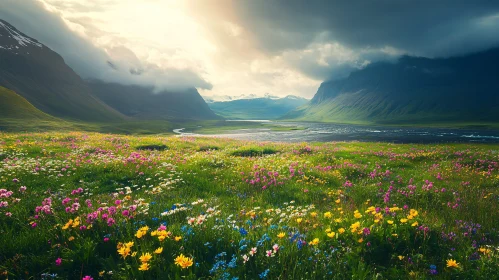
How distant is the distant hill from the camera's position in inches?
3698

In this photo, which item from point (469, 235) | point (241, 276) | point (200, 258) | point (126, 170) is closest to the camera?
point (241, 276)

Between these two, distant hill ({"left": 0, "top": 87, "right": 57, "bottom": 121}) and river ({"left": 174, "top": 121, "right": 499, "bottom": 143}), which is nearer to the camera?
river ({"left": 174, "top": 121, "right": 499, "bottom": 143})

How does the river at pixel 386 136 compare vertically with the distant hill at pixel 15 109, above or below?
below

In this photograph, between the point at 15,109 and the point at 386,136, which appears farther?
the point at 15,109

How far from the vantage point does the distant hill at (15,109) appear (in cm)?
9394

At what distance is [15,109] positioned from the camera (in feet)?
328

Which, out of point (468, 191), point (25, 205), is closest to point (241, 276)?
point (25, 205)

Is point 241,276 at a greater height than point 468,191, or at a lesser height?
greater

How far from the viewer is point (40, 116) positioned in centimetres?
10556

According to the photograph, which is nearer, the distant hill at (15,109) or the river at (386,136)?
the river at (386,136)

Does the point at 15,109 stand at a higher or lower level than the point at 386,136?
higher

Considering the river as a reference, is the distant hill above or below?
above

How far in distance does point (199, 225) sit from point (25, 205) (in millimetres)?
4739

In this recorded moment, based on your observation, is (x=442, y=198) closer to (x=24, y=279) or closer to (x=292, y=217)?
(x=292, y=217)
